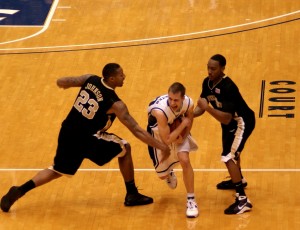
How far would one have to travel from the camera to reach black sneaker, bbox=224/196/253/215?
34.3 ft

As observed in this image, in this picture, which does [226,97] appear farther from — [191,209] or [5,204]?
[5,204]

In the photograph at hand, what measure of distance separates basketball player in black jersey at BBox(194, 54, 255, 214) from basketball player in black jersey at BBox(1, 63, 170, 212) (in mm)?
740

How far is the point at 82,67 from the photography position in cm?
1547

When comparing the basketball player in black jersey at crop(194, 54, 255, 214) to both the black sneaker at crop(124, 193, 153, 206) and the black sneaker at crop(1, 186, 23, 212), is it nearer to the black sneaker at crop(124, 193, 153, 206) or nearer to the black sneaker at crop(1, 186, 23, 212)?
the black sneaker at crop(124, 193, 153, 206)

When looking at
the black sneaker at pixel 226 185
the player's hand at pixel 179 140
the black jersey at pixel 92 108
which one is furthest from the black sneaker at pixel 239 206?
the black jersey at pixel 92 108

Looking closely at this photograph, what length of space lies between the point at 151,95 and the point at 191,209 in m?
4.20

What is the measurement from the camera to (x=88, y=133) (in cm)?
1055

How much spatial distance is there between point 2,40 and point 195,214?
7573 mm

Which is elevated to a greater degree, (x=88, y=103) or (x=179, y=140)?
(x=88, y=103)

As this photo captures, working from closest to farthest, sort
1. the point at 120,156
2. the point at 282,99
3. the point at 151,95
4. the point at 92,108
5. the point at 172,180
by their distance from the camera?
the point at 92,108, the point at 120,156, the point at 172,180, the point at 282,99, the point at 151,95

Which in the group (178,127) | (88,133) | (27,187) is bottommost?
(27,187)

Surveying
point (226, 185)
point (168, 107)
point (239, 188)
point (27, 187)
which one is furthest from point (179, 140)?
point (27, 187)

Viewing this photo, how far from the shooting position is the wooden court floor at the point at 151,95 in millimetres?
10656

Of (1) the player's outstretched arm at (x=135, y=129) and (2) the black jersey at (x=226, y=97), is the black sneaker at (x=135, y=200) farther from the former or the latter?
(2) the black jersey at (x=226, y=97)
